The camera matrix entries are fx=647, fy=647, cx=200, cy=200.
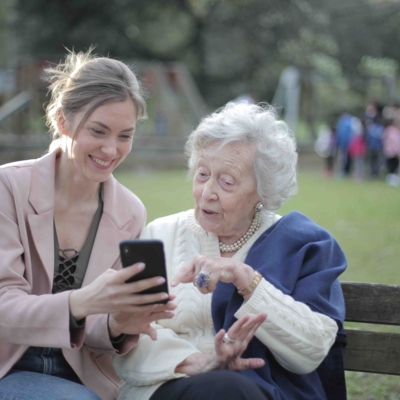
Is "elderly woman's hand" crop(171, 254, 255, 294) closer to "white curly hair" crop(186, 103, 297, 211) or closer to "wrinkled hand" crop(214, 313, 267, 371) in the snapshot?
"wrinkled hand" crop(214, 313, 267, 371)

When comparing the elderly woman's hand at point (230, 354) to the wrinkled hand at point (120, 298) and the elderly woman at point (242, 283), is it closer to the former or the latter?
the elderly woman at point (242, 283)

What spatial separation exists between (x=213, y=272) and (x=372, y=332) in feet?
3.48

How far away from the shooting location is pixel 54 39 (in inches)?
1153

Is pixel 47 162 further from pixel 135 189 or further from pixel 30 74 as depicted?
pixel 30 74

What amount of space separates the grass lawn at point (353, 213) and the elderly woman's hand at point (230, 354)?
1.11m

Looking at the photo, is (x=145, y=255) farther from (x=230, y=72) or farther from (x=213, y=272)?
(x=230, y=72)

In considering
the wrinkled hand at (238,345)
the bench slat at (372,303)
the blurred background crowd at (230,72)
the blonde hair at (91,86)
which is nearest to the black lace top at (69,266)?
the blonde hair at (91,86)

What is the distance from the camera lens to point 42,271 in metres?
2.88

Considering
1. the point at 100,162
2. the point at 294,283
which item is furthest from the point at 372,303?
the point at 100,162

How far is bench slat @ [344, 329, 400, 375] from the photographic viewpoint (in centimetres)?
317

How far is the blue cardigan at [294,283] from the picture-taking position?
2803 mm

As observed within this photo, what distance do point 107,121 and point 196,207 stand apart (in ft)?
1.91

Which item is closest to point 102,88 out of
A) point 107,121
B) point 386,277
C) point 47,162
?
point 107,121

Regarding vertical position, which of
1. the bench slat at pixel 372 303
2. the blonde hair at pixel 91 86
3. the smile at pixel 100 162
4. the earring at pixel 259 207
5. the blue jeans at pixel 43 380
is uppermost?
the blonde hair at pixel 91 86
